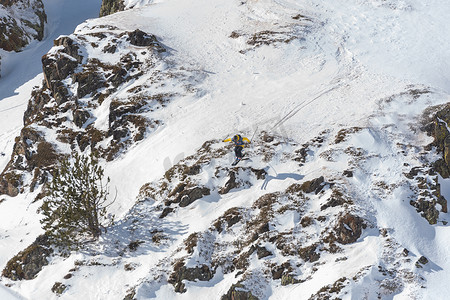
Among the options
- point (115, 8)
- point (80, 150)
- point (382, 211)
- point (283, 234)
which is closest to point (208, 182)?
point (283, 234)

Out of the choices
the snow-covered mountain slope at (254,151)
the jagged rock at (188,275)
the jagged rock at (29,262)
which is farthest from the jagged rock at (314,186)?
the jagged rock at (29,262)

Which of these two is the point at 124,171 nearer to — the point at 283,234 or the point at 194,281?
the point at 194,281

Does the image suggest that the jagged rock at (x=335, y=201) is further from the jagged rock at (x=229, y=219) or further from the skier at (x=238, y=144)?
the skier at (x=238, y=144)

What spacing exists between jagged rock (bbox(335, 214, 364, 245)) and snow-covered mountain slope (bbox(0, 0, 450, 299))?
0.22 feet

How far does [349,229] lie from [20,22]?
5426cm

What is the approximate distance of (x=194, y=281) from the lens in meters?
19.1

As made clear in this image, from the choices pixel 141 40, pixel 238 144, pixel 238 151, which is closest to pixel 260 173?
pixel 238 151

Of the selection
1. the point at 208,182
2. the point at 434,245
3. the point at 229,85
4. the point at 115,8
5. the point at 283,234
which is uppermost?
the point at 115,8

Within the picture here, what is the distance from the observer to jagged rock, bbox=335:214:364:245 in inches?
729

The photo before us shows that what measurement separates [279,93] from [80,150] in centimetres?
1533

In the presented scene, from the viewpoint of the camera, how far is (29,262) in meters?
21.4

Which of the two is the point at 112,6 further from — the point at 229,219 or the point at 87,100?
the point at 229,219

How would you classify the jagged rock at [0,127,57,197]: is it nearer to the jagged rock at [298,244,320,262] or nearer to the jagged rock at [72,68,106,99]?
the jagged rock at [72,68,106,99]

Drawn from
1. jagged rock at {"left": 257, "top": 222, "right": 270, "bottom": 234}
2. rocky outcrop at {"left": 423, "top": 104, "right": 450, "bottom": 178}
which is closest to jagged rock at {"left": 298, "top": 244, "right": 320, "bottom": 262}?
jagged rock at {"left": 257, "top": 222, "right": 270, "bottom": 234}
